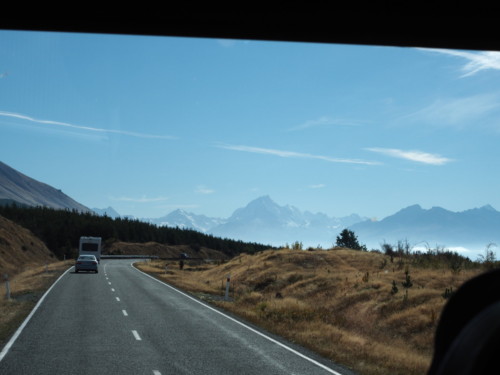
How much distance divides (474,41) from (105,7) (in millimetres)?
3504

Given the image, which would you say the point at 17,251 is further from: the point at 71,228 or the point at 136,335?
the point at 136,335

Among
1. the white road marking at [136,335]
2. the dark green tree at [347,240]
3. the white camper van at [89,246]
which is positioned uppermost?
the dark green tree at [347,240]

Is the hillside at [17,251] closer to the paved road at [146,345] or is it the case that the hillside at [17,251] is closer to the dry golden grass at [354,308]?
the dry golden grass at [354,308]

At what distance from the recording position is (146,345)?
13.6 meters

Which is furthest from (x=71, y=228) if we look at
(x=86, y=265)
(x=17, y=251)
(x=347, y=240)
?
(x=86, y=265)

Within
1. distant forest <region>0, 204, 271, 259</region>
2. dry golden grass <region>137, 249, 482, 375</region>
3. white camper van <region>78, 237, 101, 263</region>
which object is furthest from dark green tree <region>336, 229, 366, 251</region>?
dry golden grass <region>137, 249, 482, 375</region>

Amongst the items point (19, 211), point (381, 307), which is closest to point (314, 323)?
point (381, 307)

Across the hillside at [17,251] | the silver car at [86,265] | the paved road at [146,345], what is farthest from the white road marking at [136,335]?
the hillside at [17,251]

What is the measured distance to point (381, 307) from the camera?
2458 cm

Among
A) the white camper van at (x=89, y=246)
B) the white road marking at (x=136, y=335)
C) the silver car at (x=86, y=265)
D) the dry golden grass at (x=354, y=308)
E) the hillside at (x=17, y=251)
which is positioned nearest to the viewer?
the dry golden grass at (x=354, y=308)

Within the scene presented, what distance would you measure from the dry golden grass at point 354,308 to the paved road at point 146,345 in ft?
4.27

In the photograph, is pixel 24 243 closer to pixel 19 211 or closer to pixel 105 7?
pixel 19 211

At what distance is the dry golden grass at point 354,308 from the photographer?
14234 millimetres

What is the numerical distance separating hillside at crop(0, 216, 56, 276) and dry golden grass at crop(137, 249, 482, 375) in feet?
148
